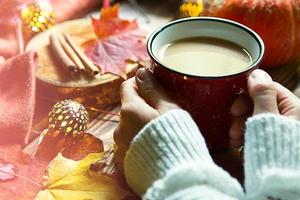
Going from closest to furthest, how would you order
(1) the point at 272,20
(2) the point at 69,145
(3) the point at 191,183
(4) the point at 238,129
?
(3) the point at 191,183, (4) the point at 238,129, (2) the point at 69,145, (1) the point at 272,20

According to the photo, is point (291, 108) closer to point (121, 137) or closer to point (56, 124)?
point (121, 137)

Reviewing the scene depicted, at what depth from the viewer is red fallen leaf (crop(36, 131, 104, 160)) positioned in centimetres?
71

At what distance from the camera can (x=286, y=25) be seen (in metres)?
0.86

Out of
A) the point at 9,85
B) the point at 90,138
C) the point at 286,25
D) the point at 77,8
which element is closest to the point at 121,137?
the point at 90,138

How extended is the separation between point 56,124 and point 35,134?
0.06 metres

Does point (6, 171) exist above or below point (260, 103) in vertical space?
below

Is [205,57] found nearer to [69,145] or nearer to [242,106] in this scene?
[242,106]

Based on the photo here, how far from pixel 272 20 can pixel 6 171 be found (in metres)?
0.47

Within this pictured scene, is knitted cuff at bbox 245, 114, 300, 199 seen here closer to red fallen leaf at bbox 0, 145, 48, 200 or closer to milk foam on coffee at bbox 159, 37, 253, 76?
milk foam on coffee at bbox 159, 37, 253, 76

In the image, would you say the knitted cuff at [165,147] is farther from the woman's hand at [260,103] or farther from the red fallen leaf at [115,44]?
the red fallen leaf at [115,44]

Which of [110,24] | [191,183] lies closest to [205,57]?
[191,183]

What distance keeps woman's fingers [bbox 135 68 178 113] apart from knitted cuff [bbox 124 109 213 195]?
25mm

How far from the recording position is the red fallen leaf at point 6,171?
0.67m

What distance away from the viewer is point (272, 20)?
85cm
